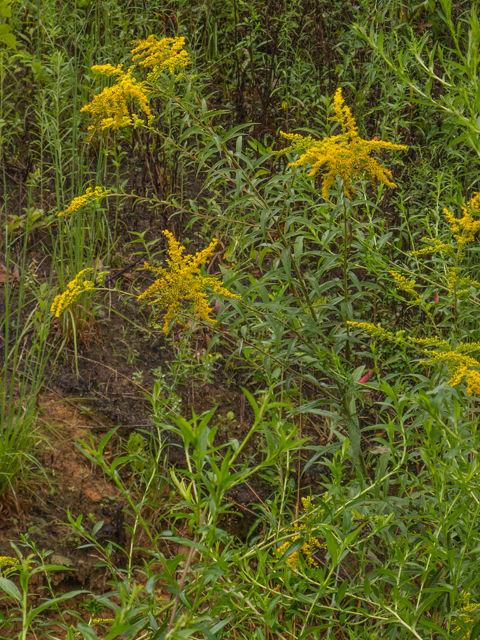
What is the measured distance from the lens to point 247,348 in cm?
223

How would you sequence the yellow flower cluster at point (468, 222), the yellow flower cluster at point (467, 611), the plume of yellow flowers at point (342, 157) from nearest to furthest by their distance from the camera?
the yellow flower cluster at point (467, 611)
the plume of yellow flowers at point (342, 157)
the yellow flower cluster at point (468, 222)

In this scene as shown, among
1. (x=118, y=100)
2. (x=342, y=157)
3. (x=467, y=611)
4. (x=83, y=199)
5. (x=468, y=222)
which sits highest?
(x=118, y=100)

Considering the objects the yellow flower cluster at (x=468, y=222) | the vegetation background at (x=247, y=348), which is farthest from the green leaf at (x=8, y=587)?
the yellow flower cluster at (x=468, y=222)

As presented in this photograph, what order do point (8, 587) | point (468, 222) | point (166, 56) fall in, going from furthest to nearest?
point (166, 56) < point (468, 222) < point (8, 587)

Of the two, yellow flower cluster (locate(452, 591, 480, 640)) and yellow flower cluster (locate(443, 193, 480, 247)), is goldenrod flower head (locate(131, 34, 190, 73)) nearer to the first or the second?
yellow flower cluster (locate(443, 193, 480, 247))

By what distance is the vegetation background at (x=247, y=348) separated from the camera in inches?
47.9

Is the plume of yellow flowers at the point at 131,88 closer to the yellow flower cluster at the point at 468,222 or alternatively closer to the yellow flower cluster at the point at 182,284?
the yellow flower cluster at the point at 182,284

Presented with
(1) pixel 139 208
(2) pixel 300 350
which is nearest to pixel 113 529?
(2) pixel 300 350

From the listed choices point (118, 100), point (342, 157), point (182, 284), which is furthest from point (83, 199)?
point (342, 157)

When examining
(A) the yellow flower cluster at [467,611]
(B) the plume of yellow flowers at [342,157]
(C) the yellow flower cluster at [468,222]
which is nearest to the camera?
(A) the yellow flower cluster at [467,611]

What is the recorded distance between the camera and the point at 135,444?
7.70ft

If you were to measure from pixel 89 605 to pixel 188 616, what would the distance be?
0.51 meters

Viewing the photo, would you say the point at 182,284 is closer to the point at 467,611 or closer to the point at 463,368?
the point at 463,368

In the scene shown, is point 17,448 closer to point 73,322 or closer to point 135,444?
point 135,444
